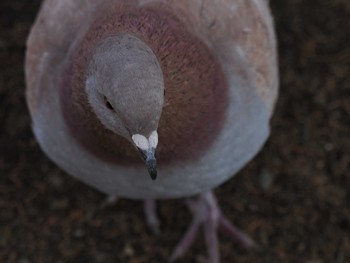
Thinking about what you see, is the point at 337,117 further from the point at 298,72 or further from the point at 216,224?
the point at 216,224

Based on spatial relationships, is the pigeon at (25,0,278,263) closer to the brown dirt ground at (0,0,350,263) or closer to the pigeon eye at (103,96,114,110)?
the pigeon eye at (103,96,114,110)

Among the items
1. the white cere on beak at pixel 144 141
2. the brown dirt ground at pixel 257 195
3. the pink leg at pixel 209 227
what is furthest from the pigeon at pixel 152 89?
the brown dirt ground at pixel 257 195

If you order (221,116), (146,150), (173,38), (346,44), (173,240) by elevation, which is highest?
(173,38)

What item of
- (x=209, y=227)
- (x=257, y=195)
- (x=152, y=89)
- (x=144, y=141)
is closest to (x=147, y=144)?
(x=144, y=141)

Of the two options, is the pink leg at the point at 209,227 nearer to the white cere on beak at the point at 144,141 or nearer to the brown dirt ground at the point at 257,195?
the brown dirt ground at the point at 257,195

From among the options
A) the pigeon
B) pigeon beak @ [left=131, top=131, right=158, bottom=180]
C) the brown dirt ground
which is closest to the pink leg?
the brown dirt ground

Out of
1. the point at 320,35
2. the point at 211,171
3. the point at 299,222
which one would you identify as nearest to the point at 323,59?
the point at 320,35
